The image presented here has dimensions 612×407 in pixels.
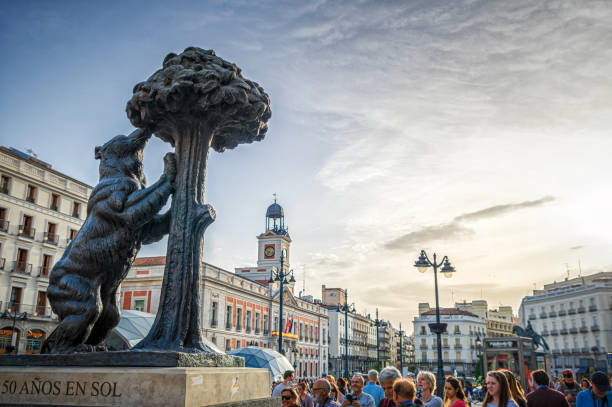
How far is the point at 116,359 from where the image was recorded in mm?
3059

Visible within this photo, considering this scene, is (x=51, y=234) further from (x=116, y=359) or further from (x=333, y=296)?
(x=333, y=296)

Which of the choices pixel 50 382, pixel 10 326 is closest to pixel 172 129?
pixel 50 382

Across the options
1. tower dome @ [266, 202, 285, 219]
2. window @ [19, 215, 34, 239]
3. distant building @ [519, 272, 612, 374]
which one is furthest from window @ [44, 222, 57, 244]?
distant building @ [519, 272, 612, 374]

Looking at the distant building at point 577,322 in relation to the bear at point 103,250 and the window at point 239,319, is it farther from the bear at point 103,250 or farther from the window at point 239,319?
the bear at point 103,250

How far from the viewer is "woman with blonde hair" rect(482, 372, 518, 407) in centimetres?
356

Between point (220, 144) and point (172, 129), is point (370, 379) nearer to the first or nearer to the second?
point (220, 144)

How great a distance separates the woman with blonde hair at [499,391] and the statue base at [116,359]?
2128 millimetres

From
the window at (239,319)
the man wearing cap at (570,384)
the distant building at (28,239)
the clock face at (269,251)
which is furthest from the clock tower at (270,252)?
the man wearing cap at (570,384)

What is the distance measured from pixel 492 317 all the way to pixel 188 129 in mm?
91499

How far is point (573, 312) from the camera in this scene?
4869 cm

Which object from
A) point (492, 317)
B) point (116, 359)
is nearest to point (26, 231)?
point (116, 359)

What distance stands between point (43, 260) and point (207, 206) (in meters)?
26.4

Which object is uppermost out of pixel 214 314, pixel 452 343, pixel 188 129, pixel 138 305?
pixel 188 129

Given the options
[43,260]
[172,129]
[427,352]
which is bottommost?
[427,352]
